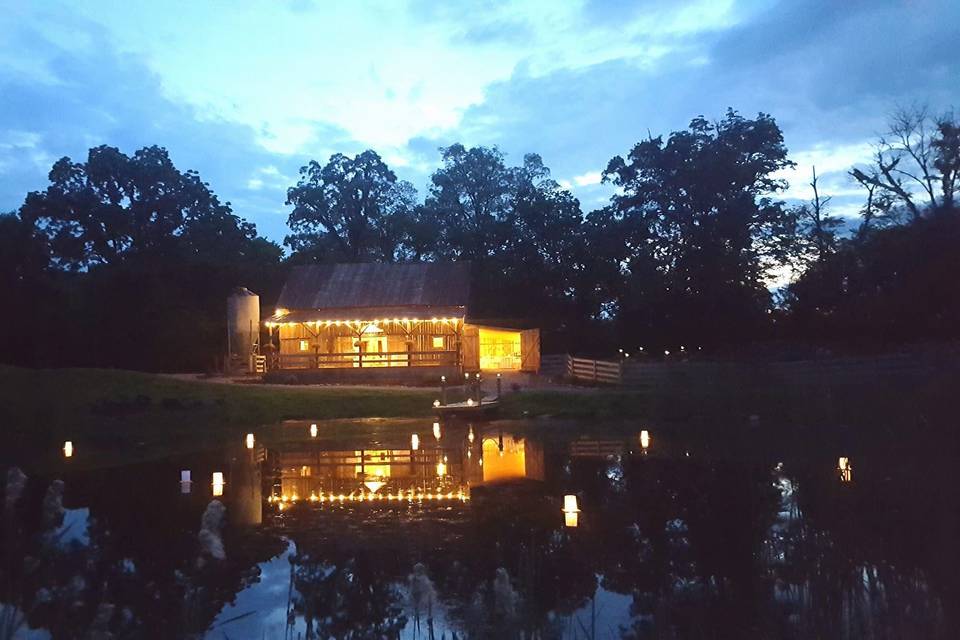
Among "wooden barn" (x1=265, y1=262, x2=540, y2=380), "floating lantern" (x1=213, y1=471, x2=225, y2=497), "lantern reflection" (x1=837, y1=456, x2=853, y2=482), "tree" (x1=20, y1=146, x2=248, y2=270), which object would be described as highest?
"tree" (x1=20, y1=146, x2=248, y2=270)

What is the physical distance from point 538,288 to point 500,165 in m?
14.6

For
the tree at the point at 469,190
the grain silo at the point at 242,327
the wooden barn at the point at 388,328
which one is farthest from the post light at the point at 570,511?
the tree at the point at 469,190

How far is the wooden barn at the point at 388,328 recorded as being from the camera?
1347 inches

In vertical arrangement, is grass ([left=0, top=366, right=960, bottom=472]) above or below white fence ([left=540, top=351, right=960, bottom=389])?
below

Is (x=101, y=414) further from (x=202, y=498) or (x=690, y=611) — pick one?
(x=690, y=611)

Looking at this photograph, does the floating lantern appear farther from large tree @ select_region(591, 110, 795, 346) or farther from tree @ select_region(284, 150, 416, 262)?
tree @ select_region(284, 150, 416, 262)

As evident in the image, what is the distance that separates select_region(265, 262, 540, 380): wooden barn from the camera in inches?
1347

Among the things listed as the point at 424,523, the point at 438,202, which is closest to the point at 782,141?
the point at 438,202

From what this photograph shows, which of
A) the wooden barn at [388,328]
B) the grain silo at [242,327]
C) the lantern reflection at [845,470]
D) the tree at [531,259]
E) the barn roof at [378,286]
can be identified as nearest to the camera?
the lantern reflection at [845,470]

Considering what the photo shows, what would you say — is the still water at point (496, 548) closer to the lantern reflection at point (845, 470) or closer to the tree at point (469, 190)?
the lantern reflection at point (845, 470)

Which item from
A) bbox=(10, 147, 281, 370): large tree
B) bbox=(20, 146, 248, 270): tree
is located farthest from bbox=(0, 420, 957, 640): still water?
bbox=(20, 146, 248, 270): tree

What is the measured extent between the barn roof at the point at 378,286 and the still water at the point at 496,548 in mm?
19875

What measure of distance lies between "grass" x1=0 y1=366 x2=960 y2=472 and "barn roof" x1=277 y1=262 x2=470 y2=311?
25.5 ft

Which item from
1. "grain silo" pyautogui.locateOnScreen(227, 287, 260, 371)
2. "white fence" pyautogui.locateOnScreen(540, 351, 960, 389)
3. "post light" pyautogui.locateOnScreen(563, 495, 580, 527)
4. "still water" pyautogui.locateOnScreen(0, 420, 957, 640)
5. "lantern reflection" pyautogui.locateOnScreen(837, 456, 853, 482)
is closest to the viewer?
"still water" pyautogui.locateOnScreen(0, 420, 957, 640)
